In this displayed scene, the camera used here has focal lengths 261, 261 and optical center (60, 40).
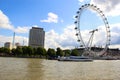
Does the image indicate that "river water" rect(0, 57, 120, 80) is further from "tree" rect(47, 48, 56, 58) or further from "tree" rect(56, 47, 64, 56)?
"tree" rect(56, 47, 64, 56)

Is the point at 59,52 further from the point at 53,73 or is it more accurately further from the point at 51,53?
the point at 53,73

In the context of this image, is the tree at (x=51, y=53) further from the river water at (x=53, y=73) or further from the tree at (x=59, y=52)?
the river water at (x=53, y=73)

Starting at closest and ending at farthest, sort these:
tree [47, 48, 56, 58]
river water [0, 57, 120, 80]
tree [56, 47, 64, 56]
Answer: river water [0, 57, 120, 80], tree [47, 48, 56, 58], tree [56, 47, 64, 56]

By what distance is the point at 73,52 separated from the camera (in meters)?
152

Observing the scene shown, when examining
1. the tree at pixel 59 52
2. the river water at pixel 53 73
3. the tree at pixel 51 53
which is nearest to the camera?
the river water at pixel 53 73

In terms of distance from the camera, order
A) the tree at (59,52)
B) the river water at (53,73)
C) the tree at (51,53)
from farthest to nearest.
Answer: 1. the tree at (59,52)
2. the tree at (51,53)
3. the river water at (53,73)

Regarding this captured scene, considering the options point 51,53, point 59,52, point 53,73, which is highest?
point 59,52

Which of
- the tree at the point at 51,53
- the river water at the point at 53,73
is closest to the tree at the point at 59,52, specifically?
the tree at the point at 51,53

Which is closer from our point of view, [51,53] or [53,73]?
[53,73]

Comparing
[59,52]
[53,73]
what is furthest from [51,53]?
[53,73]

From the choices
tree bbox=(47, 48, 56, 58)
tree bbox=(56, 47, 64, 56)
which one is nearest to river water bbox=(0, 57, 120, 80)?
tree bbox=(47, 48, 56, 58)

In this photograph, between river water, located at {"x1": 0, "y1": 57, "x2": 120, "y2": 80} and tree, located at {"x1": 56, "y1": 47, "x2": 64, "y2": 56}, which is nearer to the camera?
river water, located at {"x1": 0, "y1": 57, "x2": 120, "y2": 80}

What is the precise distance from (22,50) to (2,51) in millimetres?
14378

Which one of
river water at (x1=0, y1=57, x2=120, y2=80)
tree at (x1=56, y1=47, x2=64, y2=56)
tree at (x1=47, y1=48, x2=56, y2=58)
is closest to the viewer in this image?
river water at (x1=0, y1=57, x2=120, y2=80)
